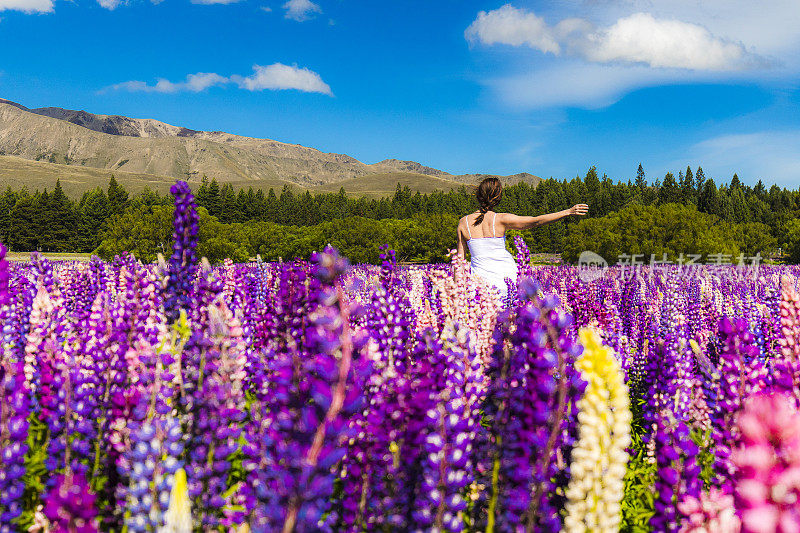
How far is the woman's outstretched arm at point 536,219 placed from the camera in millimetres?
7044

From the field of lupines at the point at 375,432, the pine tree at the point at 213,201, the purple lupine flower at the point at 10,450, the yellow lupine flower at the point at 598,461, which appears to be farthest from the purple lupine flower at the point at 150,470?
the pine tree at the point at 213,201

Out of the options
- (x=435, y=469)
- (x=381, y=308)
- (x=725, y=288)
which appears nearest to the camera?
(x=435, y=469)

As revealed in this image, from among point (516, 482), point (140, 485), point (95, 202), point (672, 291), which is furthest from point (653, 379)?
point (95, 202)

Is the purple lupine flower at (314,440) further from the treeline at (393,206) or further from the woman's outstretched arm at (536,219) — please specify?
the treeline at (393,206)

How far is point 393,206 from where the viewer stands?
121 metres

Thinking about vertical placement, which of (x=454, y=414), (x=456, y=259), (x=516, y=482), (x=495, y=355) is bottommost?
(x=516, y=482)

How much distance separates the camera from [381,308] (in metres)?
3.52

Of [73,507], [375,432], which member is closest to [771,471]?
[375,432]

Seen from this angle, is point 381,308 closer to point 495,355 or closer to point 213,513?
point 495,355

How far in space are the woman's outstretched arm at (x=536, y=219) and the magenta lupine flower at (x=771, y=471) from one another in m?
6.05

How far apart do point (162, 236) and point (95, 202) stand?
86604mm

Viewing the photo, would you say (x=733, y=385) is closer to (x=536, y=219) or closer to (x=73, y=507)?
(x=73, y=507)

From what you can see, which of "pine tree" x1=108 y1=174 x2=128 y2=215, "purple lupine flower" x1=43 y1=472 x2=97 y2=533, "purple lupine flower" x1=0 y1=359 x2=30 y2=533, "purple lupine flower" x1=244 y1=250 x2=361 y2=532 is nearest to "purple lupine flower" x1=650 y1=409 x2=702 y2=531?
"purple lupine flower" x1=244 y1=250 x2=361 y2=532

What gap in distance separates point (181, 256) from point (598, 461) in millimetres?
4285
